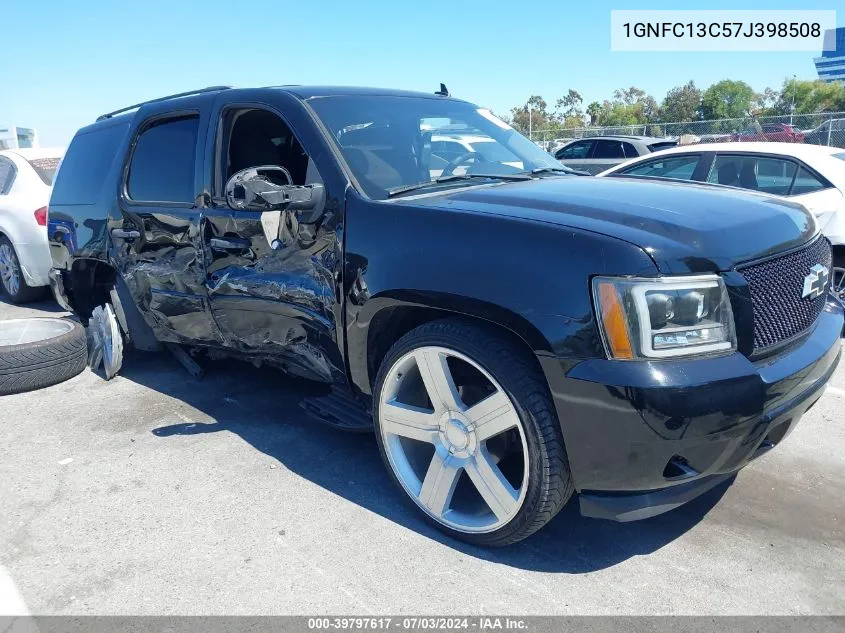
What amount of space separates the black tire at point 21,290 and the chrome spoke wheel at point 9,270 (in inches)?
0.5

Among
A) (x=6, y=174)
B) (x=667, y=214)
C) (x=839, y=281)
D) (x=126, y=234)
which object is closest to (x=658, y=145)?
(x=839, y=281)

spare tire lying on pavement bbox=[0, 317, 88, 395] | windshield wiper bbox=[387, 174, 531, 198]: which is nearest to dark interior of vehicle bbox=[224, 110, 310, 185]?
windshield wiper bbox=[387, 174, 531, 198]

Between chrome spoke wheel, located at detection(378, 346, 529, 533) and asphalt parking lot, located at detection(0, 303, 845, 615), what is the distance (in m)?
0.18

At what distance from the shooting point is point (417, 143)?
11.6 feet

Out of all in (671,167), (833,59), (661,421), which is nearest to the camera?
(661,421)

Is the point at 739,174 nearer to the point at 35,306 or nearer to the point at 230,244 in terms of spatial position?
the point at 230,244

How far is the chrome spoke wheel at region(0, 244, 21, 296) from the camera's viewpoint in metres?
7.30

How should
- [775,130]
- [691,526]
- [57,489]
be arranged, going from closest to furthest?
[691,526]
[57,489]
[775,130]

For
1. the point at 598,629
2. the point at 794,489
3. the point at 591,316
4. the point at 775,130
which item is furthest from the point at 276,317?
the point at 775,130

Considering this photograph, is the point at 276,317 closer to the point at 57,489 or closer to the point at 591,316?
the point at 57,489

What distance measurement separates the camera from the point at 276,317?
350 centimetres

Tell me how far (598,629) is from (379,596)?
2.58 ft

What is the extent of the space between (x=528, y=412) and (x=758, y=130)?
84.0ft

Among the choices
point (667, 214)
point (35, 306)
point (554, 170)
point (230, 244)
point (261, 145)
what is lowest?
point (35, 306)
